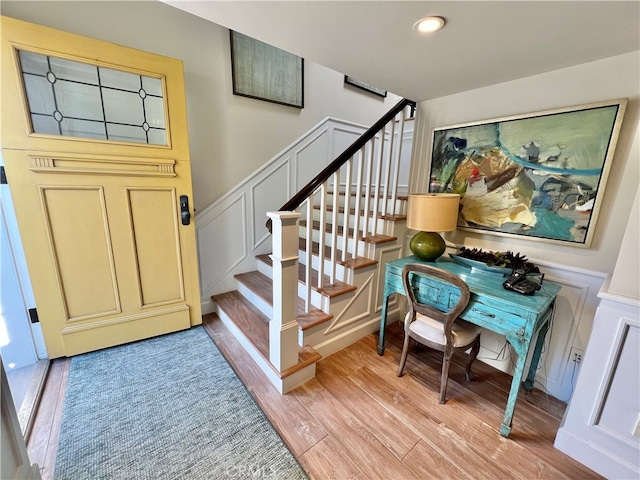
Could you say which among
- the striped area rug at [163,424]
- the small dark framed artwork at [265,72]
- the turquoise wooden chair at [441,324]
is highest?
the small dark framed artwork at [265,72]

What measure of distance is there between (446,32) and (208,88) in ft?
6.39


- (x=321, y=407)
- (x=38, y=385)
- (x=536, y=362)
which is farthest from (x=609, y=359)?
(x=38, y=385)

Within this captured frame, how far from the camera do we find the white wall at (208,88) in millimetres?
1714

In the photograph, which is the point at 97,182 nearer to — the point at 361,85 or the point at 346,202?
the point at 346,202

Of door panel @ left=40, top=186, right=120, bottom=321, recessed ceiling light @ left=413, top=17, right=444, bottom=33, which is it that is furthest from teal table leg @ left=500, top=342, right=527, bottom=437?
door panel @ left=40, top=186, right=120, bottom=321

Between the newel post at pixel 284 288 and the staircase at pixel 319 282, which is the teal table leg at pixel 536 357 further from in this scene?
the newel post at pixel 284 288

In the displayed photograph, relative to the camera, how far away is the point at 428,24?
3.66 ft

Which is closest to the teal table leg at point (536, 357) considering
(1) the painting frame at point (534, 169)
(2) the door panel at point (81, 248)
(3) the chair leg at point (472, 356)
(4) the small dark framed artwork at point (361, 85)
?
(3) the chair leg at point (472, 356)

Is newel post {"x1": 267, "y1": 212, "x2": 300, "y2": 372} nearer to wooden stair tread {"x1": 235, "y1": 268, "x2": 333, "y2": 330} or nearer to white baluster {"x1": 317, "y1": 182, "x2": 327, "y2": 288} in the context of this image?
wooden stair tread {"x1": 235, "y1": 268, "x2": 333, "y2": 330}

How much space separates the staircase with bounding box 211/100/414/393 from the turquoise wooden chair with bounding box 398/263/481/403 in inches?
18.3

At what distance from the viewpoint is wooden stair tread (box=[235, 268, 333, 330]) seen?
1.81 metres

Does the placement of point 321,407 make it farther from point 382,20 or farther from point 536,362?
point 382,20

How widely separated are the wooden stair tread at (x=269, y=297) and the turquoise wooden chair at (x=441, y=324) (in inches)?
23.9

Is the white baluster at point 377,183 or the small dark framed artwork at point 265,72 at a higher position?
the small dark framed artwork at point 265,72
